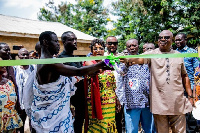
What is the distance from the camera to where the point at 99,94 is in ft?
8.89

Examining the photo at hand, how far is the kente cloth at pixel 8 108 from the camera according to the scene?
109 inches

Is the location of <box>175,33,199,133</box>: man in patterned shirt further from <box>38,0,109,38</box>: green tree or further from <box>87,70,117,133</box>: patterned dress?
<box>38,0,109,38</box>: green tree

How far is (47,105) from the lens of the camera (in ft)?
6.57

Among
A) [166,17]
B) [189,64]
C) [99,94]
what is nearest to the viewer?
[99,94]

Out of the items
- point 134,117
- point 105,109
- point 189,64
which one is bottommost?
point 134,117

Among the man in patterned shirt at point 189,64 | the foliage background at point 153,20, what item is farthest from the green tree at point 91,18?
the man in patterned shirt at point 189,64

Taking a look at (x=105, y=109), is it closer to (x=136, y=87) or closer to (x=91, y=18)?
(x=136, y=87)

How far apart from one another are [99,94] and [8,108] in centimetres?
141

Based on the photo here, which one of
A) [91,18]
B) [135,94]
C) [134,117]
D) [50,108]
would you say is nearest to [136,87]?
[135,94]

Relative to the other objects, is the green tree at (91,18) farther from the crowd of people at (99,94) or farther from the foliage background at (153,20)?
the crowd of people at (99,94)

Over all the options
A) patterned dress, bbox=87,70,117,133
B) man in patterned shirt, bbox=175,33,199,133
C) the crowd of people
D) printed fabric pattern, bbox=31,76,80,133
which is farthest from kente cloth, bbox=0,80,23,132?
man in patterned shirt, bbox=175,33,199,133

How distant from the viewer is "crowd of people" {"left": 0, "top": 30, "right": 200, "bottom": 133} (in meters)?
2.01

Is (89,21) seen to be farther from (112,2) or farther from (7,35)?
(7,35)

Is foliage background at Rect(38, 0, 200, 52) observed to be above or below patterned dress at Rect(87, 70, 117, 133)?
above
